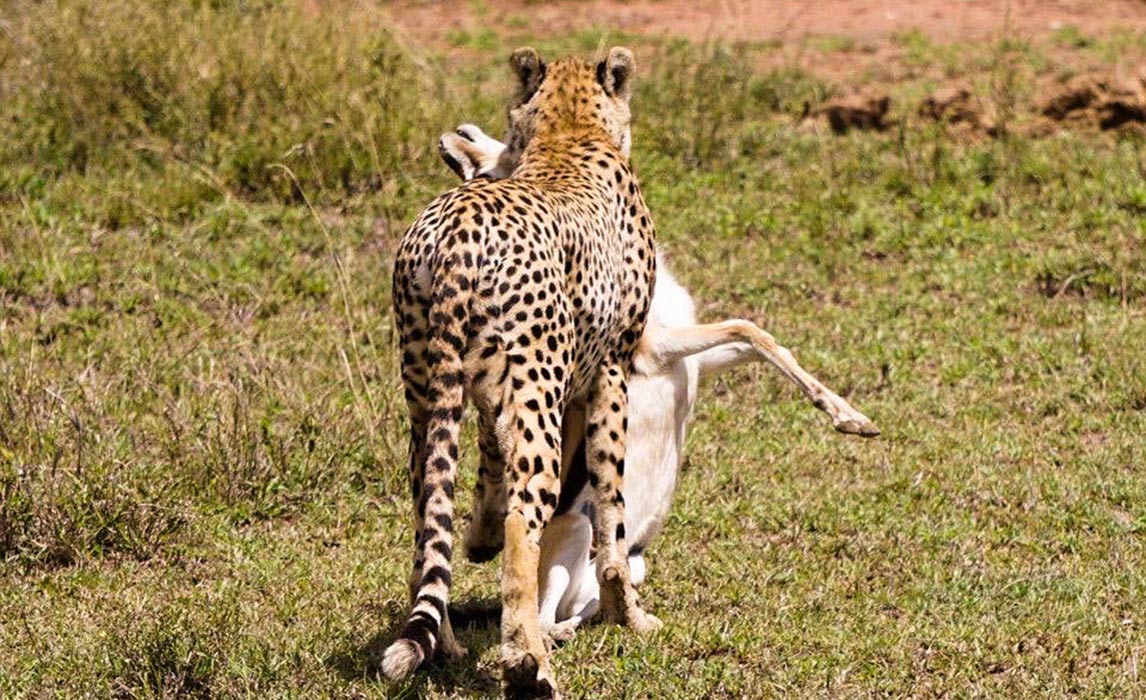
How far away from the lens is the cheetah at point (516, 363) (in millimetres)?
4785

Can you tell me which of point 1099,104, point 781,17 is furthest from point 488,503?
point 781,17

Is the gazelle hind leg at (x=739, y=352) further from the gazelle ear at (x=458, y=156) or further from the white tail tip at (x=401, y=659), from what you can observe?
the white tail tip at (x=401, y=659)

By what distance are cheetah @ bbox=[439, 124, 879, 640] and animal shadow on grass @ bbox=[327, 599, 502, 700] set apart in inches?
11.2

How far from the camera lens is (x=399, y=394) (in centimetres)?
773

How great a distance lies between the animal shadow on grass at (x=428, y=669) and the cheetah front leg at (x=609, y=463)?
0.42m

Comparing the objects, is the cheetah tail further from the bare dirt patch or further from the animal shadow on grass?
the bare dirt patch

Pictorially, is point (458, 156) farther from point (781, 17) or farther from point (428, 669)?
point (781, 17)

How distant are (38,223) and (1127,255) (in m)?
5.19

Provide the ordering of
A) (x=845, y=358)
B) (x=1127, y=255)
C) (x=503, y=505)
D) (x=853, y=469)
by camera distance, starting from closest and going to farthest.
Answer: (x=503, y=505), (x=853, y=469), (x=845, y=358), (x=1127, y=255)

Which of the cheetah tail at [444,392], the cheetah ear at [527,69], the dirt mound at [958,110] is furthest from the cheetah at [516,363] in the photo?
the dirt mound at [958,110]

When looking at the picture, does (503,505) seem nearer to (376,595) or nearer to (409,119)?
(376,595)

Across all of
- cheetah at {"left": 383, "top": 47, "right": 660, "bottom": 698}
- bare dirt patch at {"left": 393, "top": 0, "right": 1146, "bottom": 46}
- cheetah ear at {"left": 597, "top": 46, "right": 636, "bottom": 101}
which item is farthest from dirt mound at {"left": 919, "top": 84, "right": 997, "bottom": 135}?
cheetah at {"left": 383, "top": 47, "right": 660, "bottom": 698}

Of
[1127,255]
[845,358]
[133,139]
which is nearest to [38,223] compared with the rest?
[133,139]

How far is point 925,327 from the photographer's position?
8.64 meters
